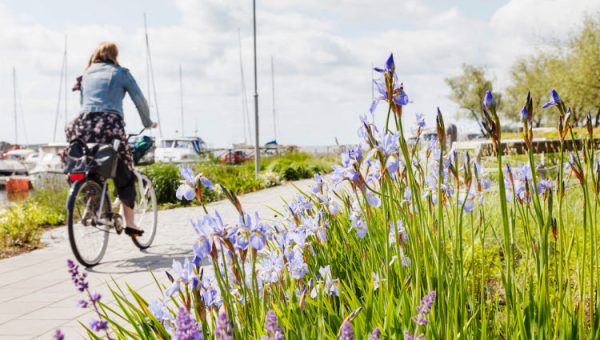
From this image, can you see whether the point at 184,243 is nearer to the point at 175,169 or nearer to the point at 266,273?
the point at 266,273

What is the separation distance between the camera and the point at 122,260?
19.9 feet

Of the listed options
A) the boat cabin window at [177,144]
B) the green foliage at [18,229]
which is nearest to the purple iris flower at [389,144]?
the green foliage at [18,229]

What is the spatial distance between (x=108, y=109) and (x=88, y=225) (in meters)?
1.10

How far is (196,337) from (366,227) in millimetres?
1241

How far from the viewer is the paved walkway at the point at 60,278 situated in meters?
3.97

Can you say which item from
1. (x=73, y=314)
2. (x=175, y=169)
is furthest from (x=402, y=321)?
(x=175, y=169)

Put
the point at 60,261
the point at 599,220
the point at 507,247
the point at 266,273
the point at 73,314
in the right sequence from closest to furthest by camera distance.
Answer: the point at 507,247, the point at 266,273, the point at 73,314, the point at 599,220, the point at 60,261

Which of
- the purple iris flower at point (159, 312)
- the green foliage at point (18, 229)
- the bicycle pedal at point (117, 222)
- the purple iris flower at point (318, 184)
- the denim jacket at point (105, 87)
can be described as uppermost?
the denim jacket at point (105, 87)

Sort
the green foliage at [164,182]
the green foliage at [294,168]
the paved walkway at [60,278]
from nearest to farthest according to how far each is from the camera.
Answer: the paved walkway at [60,278] < the green foliage at [164,182] < the green foliage at [294,168]

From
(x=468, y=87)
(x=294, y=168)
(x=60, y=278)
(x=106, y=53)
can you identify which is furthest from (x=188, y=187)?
(x=468, y=87)

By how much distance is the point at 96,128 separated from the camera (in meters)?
5.77

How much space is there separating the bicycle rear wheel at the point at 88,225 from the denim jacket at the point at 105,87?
0.74m

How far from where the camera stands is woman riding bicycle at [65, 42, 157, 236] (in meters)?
5.79

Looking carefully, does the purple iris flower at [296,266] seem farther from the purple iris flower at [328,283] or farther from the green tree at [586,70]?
the green tree at [586,70]
